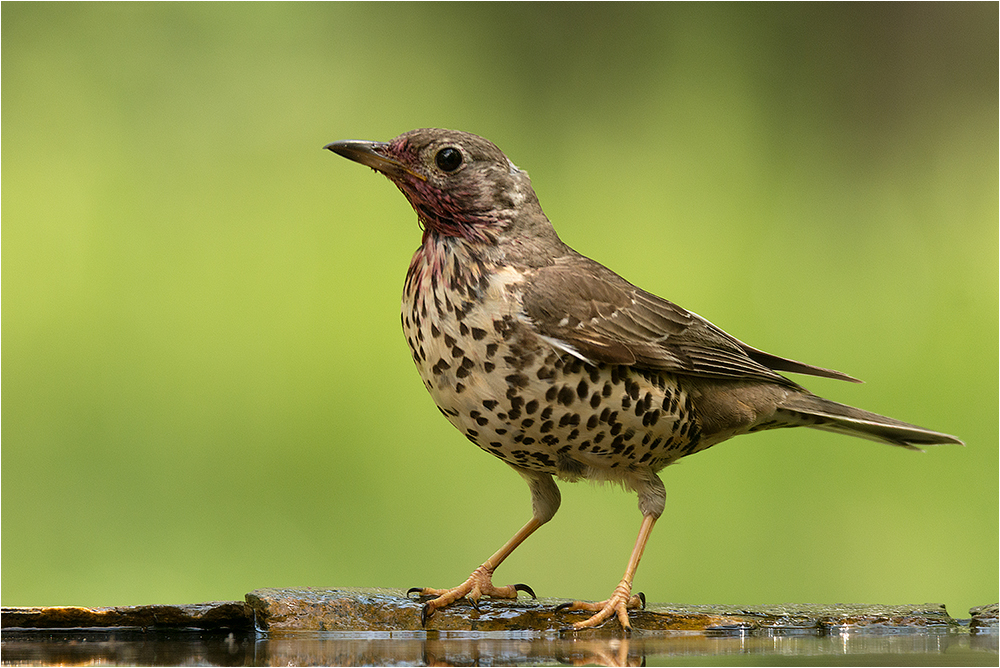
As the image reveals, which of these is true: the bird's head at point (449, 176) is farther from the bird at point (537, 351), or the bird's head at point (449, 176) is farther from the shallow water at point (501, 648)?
the shallow water at point (501, 648)

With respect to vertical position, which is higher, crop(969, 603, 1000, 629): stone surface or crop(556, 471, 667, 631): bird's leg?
crop(556, 471, 667, 631): bird's leg

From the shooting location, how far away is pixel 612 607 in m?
4.56

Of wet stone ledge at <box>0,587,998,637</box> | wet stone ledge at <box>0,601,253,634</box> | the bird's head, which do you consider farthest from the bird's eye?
wet stone ledge at <box>0,601,253,634</box>

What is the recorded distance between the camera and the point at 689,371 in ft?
15.8

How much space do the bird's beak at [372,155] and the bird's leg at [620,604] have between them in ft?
5.69

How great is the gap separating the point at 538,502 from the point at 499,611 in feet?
1.91

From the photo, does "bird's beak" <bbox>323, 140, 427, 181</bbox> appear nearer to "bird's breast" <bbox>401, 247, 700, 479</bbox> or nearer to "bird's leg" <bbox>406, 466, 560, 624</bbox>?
"bird's breast" <bbox>401, 247, 700, 479</bbox>

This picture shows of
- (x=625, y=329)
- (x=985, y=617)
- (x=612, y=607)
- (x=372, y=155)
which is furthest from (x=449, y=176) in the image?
(x=985, y=617)

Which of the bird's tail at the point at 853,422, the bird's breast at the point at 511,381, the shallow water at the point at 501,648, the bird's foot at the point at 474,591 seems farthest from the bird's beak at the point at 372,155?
the bird's tail at the point at 853,422

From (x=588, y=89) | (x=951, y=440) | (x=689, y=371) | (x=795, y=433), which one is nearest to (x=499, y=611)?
(x=689, y=371)

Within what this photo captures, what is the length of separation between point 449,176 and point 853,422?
207 cm

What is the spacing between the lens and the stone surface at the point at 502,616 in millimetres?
4473

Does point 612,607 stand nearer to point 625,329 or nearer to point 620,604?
point 620,604

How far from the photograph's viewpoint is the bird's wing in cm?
444
